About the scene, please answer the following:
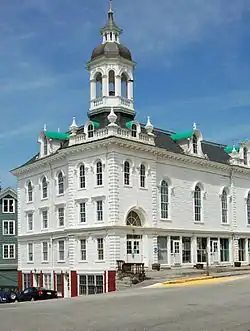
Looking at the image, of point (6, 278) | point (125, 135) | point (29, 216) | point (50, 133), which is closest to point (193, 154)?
point (125, 135)

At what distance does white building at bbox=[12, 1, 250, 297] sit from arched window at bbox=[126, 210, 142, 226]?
0.08 meters

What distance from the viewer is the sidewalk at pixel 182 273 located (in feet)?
130

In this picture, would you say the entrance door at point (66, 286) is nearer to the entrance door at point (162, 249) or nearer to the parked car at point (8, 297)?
the parked car at point (8, 297)

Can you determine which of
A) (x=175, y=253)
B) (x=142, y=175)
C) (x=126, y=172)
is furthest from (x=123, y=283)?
(x=142, y=175)

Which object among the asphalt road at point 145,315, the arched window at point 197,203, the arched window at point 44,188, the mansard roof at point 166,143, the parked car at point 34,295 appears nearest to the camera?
the asphalt road at point 145,315

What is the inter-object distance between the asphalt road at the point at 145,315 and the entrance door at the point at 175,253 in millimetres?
20702

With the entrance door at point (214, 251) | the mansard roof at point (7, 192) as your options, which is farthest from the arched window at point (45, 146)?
the mansard roof at point (7, 192)

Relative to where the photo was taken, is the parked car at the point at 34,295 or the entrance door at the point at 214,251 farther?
the entrance door at the point at 214,251

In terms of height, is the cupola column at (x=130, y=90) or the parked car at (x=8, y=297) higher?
the cupola column at (x=130, y=90)

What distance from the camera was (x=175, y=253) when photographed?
4781 centimetres

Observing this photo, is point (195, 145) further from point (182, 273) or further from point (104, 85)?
point (182, 273)

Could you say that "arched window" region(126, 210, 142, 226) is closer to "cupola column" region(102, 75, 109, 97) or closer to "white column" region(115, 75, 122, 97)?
"white column" region(115, 75, 122, 97)

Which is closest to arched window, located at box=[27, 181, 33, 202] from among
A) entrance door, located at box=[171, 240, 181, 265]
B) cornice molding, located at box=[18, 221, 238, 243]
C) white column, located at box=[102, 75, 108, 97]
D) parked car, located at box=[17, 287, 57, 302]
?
cornice molding, located at box=[18, 221, 238, 243]

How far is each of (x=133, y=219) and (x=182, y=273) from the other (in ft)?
17.6
